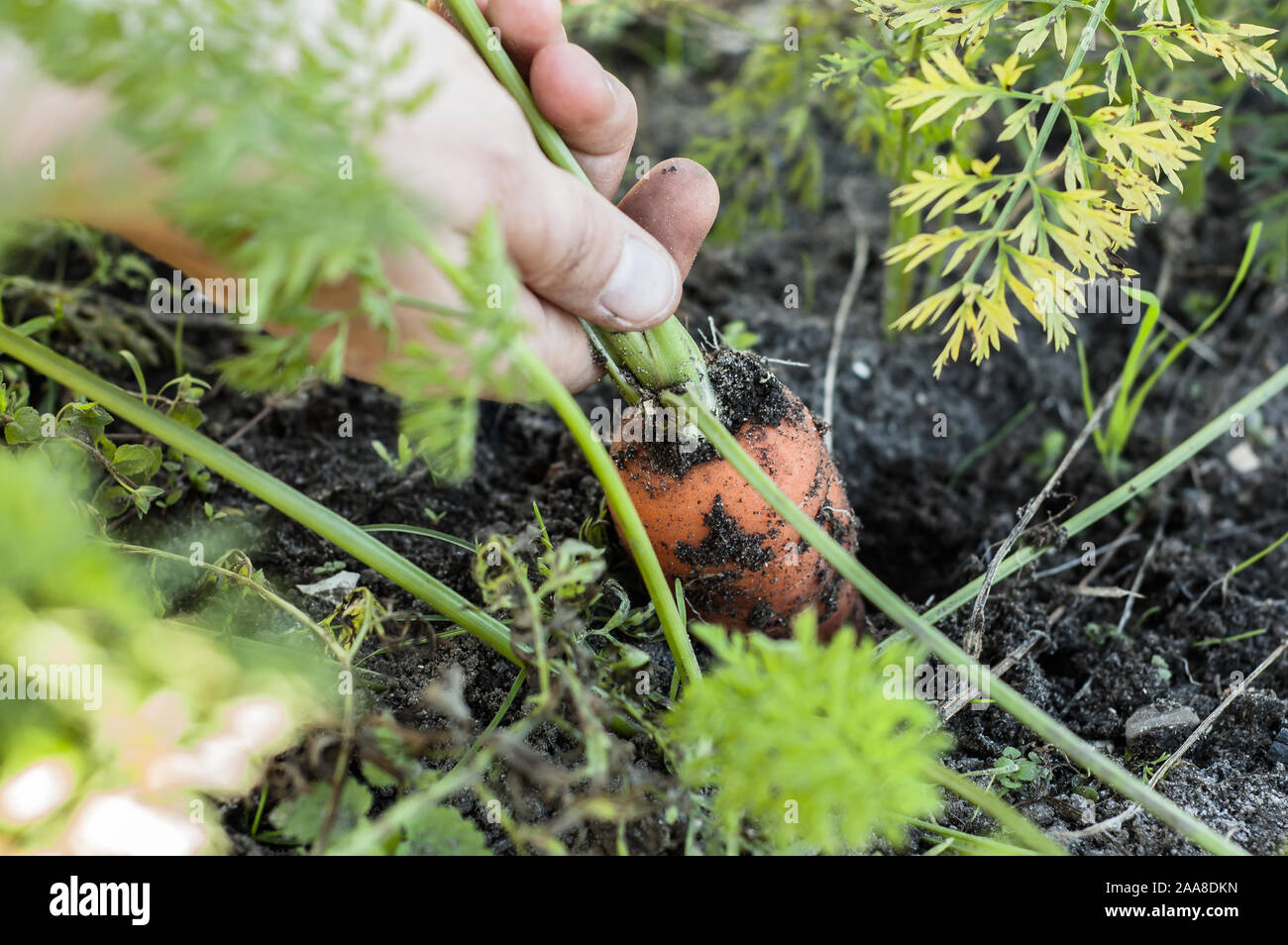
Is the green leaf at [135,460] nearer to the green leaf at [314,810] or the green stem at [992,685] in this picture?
the green leaf at [314,810]

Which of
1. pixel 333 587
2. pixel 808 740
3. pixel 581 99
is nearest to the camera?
pixel 808 740

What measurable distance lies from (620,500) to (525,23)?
2.43 feet

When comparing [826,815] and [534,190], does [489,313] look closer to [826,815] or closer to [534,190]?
[534,190]

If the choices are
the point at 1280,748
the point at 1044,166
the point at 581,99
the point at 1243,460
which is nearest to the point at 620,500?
the point at 581,99

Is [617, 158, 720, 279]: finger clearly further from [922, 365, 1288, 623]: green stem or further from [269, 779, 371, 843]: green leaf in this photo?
[269, 779, 371, 843]: green leaf

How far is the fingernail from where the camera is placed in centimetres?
129

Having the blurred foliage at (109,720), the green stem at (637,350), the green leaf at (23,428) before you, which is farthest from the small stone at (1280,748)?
the green leaf at (23,428)

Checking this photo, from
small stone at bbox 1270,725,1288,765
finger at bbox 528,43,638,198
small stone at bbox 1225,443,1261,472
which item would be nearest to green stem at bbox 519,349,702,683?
finger at bbox 528,43,638,198

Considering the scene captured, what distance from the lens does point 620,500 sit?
1.13m

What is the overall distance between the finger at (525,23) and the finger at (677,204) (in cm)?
25

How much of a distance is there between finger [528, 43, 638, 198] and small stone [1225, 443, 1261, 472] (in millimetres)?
1533

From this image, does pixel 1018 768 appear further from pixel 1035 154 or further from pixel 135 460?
pixel 135 460

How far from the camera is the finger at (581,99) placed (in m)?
1.33

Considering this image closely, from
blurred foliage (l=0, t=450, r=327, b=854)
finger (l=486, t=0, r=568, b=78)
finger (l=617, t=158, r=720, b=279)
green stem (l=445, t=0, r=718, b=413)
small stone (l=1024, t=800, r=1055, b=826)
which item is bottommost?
small stone (l=1024, t=800, r=1055, b=826)
